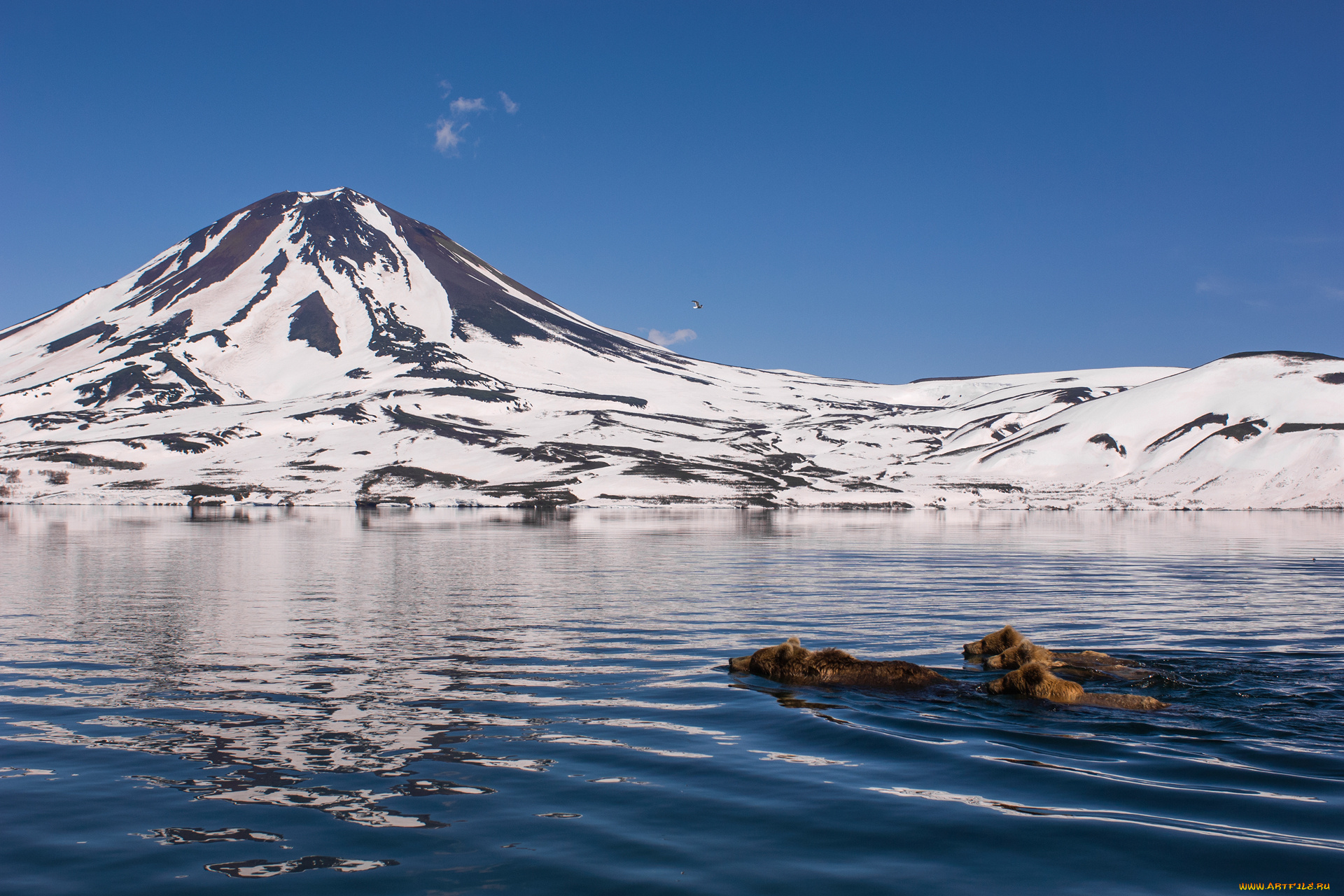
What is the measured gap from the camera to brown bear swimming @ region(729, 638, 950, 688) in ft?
Answer: 70.4

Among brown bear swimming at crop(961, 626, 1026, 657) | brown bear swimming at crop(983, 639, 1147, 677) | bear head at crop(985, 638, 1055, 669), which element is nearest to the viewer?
brown bear swimming at crop(983, 639, 1147, 677)

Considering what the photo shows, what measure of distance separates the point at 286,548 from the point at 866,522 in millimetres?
78196

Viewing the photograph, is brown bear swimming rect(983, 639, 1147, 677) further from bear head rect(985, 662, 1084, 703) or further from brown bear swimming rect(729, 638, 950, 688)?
brown bear swimming rect(729, 638, 950, 688)

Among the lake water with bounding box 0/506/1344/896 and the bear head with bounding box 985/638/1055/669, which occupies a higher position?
the bear head with bounding box 985/638/1055/669

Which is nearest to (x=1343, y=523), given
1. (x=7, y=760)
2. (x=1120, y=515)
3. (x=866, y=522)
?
(x=1120, y=515)

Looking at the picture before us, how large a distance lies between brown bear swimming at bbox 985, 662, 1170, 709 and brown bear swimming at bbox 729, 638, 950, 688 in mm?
1605

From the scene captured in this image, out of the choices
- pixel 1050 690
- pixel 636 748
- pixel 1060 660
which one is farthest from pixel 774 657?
pixel 636 748

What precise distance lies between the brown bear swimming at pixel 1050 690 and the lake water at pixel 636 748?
14.3 inches

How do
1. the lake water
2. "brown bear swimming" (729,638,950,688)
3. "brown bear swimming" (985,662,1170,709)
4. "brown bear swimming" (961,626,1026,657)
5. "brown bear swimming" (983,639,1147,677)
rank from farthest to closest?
"brown bear swimming" (961,626,1026,657) → "brown bear swimming" (983,639,1147,677) → "brown bear swimming" (729,638,950,688) → "brown bear swimming" (985,662,1170,709) → the lake water

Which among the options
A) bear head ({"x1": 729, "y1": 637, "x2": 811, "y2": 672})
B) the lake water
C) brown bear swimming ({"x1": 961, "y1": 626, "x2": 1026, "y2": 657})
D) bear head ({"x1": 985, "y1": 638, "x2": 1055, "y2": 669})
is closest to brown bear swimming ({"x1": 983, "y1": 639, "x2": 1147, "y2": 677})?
bear head ({"x1": 985, "y1": 638, "x2": 1055, "y2": 669})

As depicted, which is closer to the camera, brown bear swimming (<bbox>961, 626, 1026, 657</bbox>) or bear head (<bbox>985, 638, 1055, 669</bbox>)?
bear head (<bbox>985, 638, 1055, 669</bbox>)

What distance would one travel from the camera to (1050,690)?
66.0 ft

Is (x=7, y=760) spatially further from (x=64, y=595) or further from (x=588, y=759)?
(x=64, y=595)

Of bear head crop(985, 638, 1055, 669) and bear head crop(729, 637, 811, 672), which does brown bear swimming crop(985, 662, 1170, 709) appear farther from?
bear head crop(729, 637, 811, 672)
